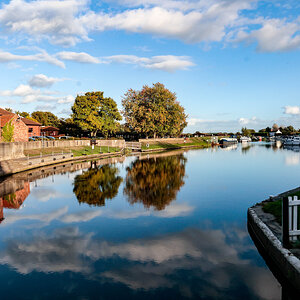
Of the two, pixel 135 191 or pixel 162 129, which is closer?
pixel 135 191

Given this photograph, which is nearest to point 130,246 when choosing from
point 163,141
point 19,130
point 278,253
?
A: point 278,253

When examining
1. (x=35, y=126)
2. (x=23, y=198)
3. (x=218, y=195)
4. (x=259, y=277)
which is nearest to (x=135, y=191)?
(x=218, y=195)

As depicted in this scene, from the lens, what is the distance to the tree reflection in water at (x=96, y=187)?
22641 millimetres

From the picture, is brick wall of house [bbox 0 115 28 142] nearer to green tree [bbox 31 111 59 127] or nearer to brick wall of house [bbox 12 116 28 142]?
brick wall of house [bbox 12 116 28 142]

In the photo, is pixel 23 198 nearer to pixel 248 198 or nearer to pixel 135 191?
pixel 135 191

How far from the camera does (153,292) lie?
29.4ft

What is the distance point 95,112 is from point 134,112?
45.0 feet

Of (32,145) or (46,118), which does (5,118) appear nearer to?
(32,145)

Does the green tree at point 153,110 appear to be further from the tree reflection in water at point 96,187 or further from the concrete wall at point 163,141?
the tree reflection in water at point 96,187

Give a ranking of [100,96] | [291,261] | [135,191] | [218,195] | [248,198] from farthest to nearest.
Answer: [100,96] < [135,191] < [218,195] < [248,198] < [291,261]

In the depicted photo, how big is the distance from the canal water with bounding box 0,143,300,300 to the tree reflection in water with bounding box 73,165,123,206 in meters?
0.19

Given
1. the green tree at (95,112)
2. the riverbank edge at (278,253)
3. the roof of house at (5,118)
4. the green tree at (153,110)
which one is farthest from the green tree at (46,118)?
the riverbank edge at (278,253)

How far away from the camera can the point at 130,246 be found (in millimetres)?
12703

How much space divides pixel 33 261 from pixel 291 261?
10.0m
